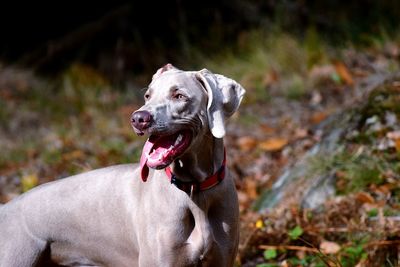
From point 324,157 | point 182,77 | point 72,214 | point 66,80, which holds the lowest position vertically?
point 66,80

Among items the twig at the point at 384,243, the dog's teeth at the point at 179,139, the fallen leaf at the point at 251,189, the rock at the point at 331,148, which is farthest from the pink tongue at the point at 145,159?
the fallen leaf at the point at 251,189

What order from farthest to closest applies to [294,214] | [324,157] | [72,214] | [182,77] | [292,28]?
1. [292,28]
2. [324,157]
3. [294,214]
4. [72,214]
5. [182,77]

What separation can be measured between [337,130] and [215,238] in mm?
2325

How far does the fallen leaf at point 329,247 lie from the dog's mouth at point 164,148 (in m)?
1.51

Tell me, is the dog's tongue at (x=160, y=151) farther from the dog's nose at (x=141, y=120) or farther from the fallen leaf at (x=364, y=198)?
the fallen leaf at (x=364, y=198)

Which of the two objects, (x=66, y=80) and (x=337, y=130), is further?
(x=66, y=80)

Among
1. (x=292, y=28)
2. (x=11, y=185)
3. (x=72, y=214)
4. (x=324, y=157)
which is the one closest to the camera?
(x=72, y=214)

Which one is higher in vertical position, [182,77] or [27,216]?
[182,77]

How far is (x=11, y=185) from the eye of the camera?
21.4 feet

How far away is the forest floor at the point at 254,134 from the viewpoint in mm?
Answer: 4594

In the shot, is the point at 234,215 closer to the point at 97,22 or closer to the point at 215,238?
the point at 215,238

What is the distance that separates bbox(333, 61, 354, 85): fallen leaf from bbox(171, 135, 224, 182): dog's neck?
420cm

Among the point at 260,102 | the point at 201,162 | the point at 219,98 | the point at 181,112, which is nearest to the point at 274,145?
the point at 260,102

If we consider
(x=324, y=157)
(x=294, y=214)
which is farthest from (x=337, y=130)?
(x=294, y=214)
